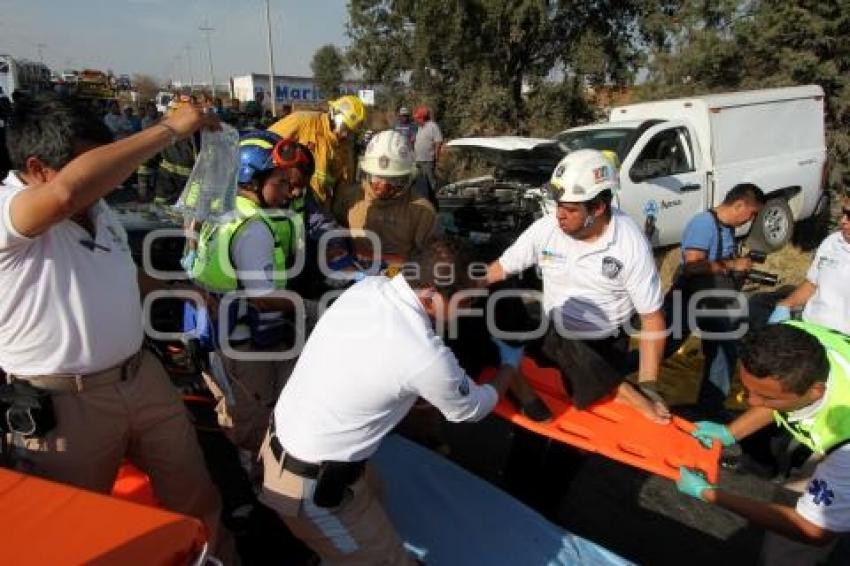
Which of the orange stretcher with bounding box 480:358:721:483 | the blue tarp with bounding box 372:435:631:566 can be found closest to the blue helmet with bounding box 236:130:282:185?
the orange stretcher with bounding box 480:358:721:483

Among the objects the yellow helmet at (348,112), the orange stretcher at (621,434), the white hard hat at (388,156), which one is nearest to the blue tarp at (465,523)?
the orange stretcher at (621,434)

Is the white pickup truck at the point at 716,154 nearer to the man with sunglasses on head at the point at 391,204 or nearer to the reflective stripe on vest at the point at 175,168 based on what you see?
the man with sunglasses on head at the point at 391,204

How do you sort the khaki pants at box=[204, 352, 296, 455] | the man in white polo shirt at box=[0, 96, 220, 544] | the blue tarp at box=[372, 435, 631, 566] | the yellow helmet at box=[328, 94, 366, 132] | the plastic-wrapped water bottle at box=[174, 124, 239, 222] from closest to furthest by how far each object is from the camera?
the man in white polo shirt at box=[0, 96, 220, 544], the blue tarp at box=[372, 435, 631, 566], the plastic-wrapped water bottle at box=[174, 124, 239, 222], the khaki pants at box=[204, 352, 296, 455], the yellow helmet at box=[328, 94, 366, 132]

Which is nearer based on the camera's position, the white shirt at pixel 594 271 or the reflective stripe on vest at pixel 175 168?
the white shirt at pixel 594 271

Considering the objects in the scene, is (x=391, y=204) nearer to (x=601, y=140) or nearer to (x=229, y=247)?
(x=229, y=247)

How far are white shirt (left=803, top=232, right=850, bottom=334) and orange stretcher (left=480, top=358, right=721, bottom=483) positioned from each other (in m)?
1.40

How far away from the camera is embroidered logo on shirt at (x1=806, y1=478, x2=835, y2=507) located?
2.15 m

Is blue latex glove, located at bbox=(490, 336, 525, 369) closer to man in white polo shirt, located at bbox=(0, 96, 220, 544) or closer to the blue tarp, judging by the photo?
the blue tarp

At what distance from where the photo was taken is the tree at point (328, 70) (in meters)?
35.7

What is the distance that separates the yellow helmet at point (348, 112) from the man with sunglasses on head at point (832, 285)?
3.03m

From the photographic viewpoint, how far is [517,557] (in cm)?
254

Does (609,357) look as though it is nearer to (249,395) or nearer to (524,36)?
(249,395)

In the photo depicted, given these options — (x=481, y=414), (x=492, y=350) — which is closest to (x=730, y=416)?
(x=492, y=350)

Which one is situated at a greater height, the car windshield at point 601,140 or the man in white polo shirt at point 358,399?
the car windshield at point 601,140
